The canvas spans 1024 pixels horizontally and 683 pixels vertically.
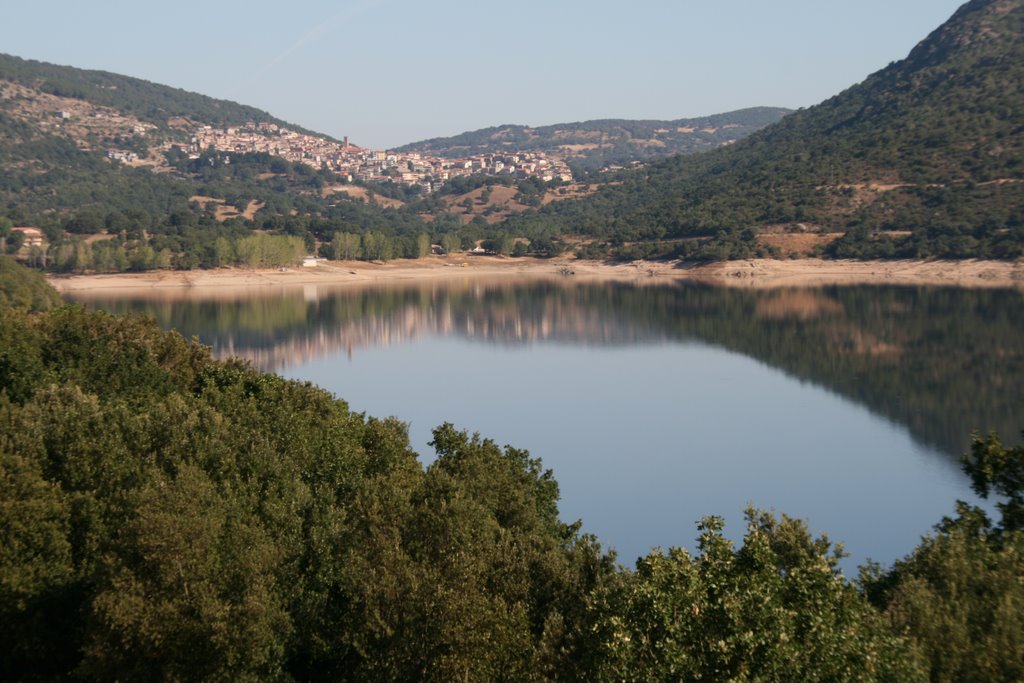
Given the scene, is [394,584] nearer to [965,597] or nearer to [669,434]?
[965,597]

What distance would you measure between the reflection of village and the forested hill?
34646 millimetres

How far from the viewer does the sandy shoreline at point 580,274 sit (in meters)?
97.1

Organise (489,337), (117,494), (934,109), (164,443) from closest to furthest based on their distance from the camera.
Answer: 1. (117,494)
2. (164,443)
3. (489,337)
4. (934,109)

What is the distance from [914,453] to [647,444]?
9.69 metres

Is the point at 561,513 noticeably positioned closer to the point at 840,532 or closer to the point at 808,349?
the point at 840,532

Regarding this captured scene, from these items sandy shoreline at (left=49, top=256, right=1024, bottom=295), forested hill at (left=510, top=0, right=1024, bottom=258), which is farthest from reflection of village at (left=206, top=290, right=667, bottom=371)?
forested hill at (left=510, top=0, right=1024, bottom=258)

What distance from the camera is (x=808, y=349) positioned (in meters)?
63.6

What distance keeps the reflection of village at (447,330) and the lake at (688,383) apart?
0.30 metres

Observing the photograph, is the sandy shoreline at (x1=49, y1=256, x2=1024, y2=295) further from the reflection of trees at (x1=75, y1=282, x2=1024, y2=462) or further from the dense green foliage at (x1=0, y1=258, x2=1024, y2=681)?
the dense green foliage at (x1=0, y1=258, x2=1024, y2=681)

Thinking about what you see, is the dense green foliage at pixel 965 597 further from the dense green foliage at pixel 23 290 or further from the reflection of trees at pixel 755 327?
the dense green foliage at pixel 23 290

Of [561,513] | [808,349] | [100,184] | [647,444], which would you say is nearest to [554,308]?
[808,349]

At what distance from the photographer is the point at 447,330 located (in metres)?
79.5

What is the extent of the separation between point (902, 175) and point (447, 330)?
219ft

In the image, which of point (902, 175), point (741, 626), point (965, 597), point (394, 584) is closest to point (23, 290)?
point (394, 584)
